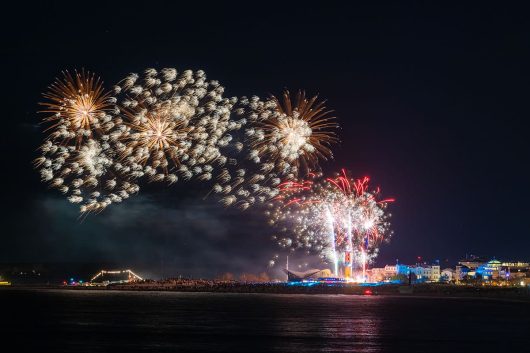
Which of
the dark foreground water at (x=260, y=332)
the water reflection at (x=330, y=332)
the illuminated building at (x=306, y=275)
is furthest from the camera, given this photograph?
the illuminated building at (x=306, y=275)

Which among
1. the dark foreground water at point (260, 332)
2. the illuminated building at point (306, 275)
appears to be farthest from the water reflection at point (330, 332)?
the illuminated building at point (306, 275)

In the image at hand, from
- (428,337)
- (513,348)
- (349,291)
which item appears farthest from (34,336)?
(349,291)

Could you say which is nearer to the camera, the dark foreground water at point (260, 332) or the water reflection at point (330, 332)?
the water reflection at point (330, 332)

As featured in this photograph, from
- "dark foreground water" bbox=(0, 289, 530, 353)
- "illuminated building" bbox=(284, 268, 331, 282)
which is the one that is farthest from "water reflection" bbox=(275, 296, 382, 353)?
"illuminated building" bbox=(284, 268, 331, 282)

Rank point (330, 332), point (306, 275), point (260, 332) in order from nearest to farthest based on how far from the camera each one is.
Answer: point (330, 332), point (260, 332), point (306, 275)

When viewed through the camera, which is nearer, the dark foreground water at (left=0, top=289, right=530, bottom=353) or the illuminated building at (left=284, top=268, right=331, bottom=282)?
the dark foreground water at (left=0, top=289, right=530, bottom=353)

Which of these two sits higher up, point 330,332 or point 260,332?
point 330,332

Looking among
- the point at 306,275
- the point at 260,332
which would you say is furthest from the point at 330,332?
the point at 306,275

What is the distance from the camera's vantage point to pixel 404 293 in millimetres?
98938

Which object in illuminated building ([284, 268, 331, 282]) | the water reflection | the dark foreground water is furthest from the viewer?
illuminated building ([284, 268, 331, 282])

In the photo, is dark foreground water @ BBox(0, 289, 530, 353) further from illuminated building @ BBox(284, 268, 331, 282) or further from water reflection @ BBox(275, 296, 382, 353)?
illuminated building @ BBox(284, 268, 331, 282)

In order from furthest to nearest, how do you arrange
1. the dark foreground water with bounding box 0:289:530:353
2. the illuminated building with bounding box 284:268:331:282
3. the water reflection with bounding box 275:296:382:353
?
the illuminated building with bounding box 284:268:331:282 → the dark foreground water with bounding box 0:289:530:353 → the water reflection with bounding box 275:296:382:353

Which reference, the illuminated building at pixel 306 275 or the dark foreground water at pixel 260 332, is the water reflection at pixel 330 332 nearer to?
the dark foreground water at pixel 260 332

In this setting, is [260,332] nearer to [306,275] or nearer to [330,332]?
[330,332]
